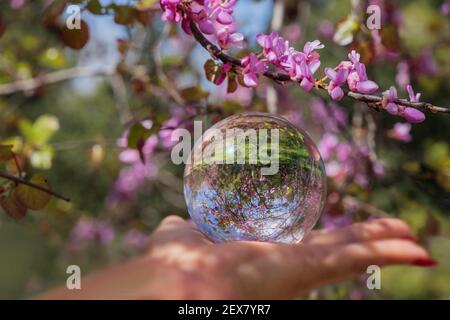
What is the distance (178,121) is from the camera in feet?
7.59

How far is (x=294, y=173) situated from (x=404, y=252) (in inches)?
11.9

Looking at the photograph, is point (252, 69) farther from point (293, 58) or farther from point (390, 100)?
point (390, 100)

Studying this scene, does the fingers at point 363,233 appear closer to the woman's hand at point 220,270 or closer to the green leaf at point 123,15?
the woman's hand at point 220,270

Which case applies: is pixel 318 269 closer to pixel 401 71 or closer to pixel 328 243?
pixel 328 243

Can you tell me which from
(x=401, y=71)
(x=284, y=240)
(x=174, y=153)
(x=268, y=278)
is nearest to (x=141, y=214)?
(x=401, y=71)

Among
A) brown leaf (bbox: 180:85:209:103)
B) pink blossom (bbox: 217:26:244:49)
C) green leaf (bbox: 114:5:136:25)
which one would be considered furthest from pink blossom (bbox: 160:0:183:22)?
brown leaf (bbox: 180:85:209:103)

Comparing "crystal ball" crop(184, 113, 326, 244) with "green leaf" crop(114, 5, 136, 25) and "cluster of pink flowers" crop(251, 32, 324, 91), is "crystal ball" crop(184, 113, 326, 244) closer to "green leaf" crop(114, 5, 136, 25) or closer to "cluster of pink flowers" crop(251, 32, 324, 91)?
"cluster of pink flowers" crop(251, 32, 324, 91)

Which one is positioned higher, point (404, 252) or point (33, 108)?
point (33, 108)

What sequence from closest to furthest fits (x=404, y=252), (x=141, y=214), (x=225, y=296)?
(x=225, y=296), (x=404, y=252), (x=141, y=214)

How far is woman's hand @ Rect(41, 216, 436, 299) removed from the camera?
0.82 m

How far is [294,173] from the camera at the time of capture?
4.21 feet

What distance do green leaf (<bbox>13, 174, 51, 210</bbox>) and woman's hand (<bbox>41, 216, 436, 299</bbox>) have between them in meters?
0.49

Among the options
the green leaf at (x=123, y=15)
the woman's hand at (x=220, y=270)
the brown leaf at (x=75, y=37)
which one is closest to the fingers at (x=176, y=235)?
the woman's hand at (x=220, y=270)

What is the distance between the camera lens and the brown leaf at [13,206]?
148 cm
